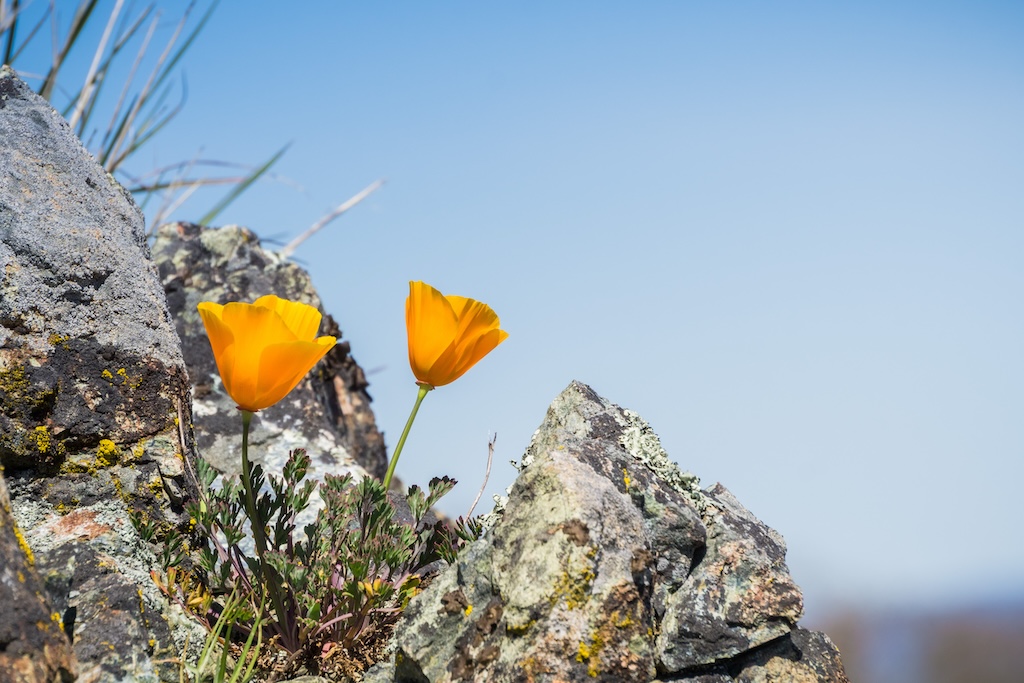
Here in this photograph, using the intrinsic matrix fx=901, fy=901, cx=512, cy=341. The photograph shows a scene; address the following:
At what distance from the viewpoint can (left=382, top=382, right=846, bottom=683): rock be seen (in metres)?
2.56

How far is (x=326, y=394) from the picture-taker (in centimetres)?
625

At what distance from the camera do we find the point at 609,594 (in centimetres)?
259

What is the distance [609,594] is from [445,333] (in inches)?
39.3

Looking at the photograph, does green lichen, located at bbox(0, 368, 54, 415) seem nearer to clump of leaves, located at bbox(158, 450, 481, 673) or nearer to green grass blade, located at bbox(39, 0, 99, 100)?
clump of leaves, located at bbox(158, 450, 481, 673)

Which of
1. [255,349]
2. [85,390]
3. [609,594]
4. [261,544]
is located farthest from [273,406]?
[609,594]

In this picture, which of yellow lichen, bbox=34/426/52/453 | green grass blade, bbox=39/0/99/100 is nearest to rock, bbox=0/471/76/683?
yellow lichen, bbox=34/426/52/453

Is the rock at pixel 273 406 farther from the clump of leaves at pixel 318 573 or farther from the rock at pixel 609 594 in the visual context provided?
the rock at pixel 609 594

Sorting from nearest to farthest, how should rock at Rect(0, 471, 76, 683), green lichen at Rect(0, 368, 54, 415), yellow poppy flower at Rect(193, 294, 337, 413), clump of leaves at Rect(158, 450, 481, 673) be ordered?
rock at Rect(0, 471, 76, 683), yellow poppy flower at Rect(193, 294, 337, 413), clump of leaves at Rect(158, 450, 481, 673), green lichen at Rect(0, 368, 54, 415)

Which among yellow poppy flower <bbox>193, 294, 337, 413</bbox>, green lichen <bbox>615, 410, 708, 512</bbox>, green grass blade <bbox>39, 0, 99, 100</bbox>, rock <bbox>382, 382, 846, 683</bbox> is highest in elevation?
green grass blade <bbox>39, 0, 99, 100</bbox>

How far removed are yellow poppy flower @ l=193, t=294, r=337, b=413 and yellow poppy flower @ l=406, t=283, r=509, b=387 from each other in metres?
0.41

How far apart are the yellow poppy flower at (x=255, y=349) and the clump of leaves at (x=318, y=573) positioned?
1.64 feet

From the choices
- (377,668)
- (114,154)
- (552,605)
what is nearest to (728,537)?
(552,605)

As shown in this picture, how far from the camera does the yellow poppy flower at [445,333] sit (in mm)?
2980

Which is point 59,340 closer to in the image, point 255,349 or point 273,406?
point 255,349
